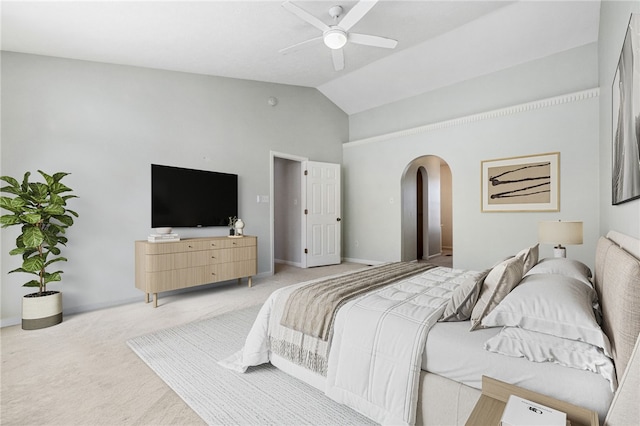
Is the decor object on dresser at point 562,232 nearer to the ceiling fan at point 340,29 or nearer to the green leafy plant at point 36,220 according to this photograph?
the ceiling fan at point 340,29

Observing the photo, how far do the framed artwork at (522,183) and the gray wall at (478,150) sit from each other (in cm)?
8

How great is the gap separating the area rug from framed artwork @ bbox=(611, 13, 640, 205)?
191cm

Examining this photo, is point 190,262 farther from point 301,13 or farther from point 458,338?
point 458,338

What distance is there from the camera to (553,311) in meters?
1.26

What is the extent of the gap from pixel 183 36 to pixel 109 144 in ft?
5.02

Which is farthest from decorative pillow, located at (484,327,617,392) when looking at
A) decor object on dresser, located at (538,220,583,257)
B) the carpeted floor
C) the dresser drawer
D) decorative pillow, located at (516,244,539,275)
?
the dresser drawer

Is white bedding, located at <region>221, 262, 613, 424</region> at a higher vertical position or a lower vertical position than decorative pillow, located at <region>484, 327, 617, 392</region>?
lower

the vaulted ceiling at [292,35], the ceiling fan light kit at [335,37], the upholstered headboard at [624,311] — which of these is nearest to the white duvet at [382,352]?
the upholstered headboard at [624,311]

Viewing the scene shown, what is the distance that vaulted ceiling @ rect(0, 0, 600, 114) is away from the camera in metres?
Answer: 2.69

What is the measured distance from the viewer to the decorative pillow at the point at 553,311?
119 centimetres

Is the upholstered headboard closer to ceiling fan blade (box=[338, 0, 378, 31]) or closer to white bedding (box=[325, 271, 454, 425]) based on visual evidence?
white bedding (box=[325, 271, 454, 425])

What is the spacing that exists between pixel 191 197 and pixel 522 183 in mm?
4719

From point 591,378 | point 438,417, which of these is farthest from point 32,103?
point 591,378

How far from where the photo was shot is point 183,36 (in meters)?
3.18
